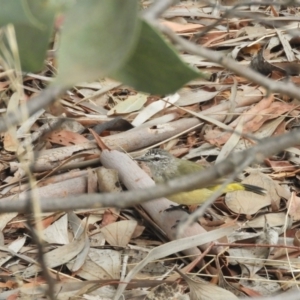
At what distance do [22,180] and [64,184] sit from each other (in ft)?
0.71

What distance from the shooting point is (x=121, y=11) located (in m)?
0.80

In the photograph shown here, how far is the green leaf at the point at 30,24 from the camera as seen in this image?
85 cm

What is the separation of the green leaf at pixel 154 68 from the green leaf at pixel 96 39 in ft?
0.46

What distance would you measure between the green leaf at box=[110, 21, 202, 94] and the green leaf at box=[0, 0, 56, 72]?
12cm

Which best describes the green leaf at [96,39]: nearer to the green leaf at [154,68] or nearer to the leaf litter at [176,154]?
the green leaf at [154,68]

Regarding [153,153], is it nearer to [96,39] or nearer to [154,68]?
[154,68]

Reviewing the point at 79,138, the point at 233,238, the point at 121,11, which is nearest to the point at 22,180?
the point at 79,138

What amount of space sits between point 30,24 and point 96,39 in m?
0.11

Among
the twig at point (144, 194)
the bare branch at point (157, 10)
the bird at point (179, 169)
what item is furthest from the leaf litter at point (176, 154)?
the twig at point (144, 194)

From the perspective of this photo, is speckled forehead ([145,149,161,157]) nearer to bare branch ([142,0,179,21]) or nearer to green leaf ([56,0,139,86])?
bare branch ([142,0,179,21])

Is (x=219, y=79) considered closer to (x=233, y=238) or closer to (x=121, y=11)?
(x=233, y=238)

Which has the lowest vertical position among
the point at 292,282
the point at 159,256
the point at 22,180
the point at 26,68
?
the point at 292,282

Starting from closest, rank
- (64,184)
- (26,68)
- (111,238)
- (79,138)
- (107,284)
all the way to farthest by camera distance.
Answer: (26,68) → (107,284) → (111,238) → (64,184) → (79,138)

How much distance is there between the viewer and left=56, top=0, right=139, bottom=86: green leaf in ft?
2.44
